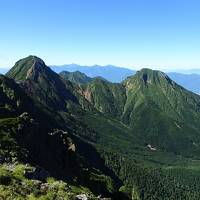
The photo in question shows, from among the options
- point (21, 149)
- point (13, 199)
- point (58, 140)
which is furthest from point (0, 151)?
point (58, 140)

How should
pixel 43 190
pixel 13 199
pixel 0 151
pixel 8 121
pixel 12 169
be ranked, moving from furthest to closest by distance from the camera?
pixel 8 121
pixel 0 151
pixel 12 169
pixel 43 190
pixel 13 199

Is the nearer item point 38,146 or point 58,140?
point 38,146

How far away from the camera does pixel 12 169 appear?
5281 inches

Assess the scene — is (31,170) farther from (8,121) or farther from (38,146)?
(8,121)

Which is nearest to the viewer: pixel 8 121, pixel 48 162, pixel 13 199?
pixel 13 199

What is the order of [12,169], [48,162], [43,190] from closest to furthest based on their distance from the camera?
[43,190]
[12,169]
[48,162]

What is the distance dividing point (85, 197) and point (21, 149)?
130ft

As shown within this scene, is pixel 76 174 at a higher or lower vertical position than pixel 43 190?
lower

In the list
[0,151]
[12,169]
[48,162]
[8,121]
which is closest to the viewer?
[12,169]

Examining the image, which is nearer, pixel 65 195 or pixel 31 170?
pixel 65 195

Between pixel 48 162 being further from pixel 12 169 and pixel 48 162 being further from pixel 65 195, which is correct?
pixel 65 195

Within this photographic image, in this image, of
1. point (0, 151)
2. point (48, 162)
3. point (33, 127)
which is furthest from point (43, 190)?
point (33, 127)

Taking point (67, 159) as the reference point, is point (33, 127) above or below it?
above

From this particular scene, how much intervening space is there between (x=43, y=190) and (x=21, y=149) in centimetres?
3728
